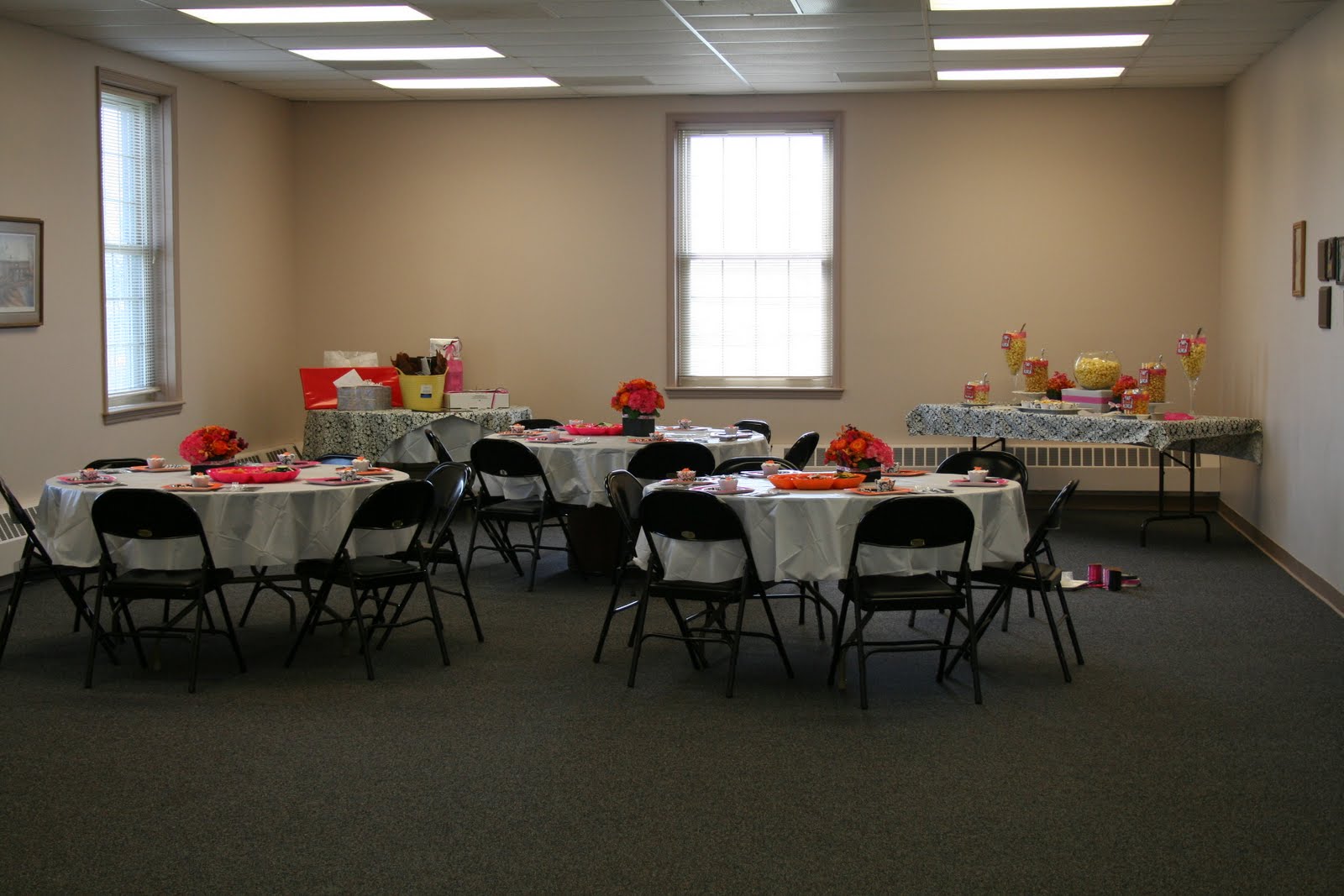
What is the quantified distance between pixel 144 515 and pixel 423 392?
14.8 ft

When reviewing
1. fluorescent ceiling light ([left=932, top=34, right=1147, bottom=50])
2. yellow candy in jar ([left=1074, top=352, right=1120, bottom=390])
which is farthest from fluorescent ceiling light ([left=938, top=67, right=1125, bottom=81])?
yellow candy in jar ([left=1074, top=352, right=1120, bottom=390])

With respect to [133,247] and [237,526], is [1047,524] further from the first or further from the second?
[133,247]

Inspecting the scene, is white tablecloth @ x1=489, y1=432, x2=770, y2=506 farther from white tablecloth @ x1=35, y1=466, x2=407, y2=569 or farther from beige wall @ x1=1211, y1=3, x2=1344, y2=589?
beige wall @ x1=1211, y1=3, x2=1344, y2=589

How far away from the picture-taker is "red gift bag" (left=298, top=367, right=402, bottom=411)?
9922 millimetres

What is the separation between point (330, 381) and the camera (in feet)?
32.8

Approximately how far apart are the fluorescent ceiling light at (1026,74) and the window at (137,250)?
17.2 ft

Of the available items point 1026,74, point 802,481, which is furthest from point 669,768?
point 1026,74

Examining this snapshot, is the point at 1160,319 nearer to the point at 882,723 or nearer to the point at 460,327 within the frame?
the point at 460,327

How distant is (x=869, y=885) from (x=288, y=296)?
8337mm

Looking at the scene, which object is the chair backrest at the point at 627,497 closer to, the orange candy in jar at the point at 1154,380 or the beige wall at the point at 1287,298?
the beige wall at the point at 1287,298

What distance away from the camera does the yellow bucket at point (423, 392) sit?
9781 mm

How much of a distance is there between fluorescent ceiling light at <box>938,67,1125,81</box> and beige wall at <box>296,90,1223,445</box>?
25.6 inches

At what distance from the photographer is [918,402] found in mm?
10406

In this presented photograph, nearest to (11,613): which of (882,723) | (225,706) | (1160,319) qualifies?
(225,706)
